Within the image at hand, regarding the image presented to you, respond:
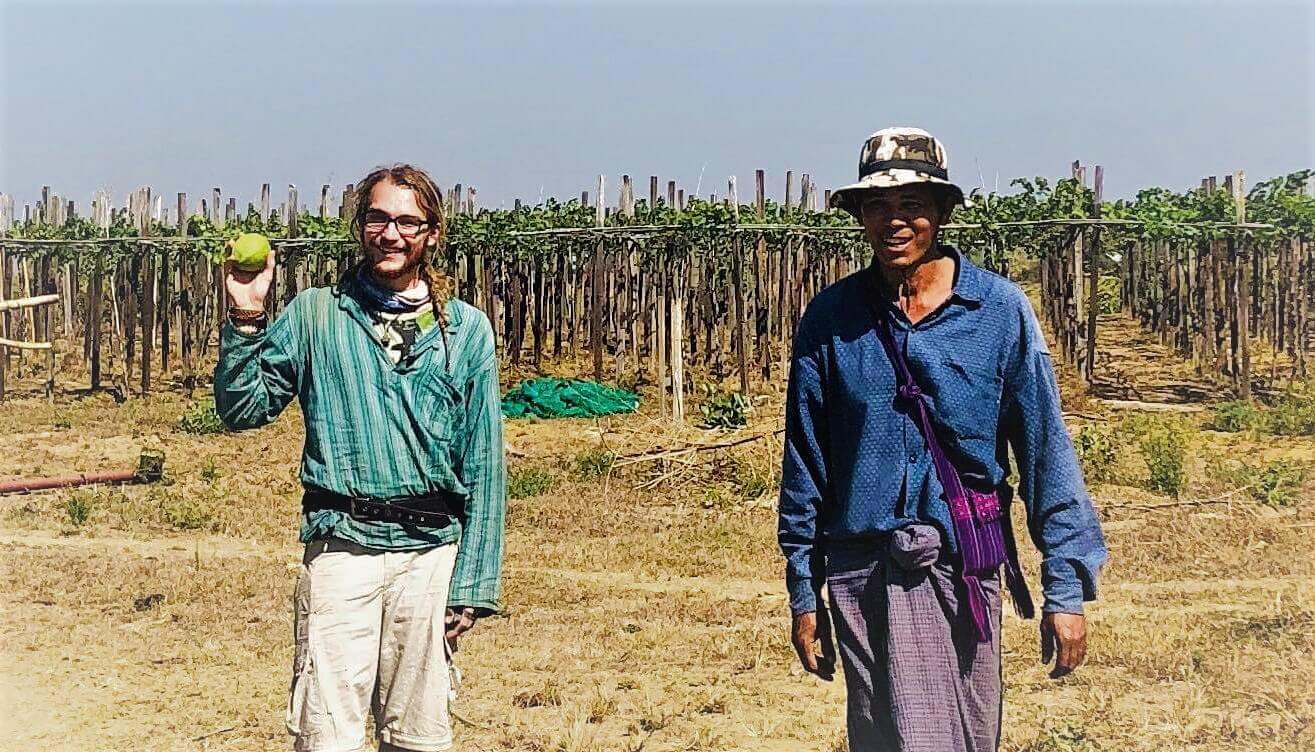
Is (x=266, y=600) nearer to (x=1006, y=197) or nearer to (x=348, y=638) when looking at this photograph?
(x=348, y=638)

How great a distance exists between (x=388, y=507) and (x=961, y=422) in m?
1.27

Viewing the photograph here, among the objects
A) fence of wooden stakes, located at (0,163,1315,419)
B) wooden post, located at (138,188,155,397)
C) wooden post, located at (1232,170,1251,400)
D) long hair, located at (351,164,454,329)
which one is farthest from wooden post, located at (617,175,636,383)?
long hair, located at (351,164,454,329)

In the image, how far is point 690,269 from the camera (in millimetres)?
15148

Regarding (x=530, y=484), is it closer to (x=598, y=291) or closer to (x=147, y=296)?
(x=598, y=291)

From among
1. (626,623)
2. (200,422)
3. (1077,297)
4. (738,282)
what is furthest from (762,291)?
(626,623)

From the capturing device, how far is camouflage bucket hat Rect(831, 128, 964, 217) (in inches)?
115

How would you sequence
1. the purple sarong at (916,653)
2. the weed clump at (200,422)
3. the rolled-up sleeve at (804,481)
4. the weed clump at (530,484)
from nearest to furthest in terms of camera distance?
the purple sarong at (916,653)
the rolled-up sleeve at (804,481)
the weed clump at (530,484)
the weed clump at (200,422)

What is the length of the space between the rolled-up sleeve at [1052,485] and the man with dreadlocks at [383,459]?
3.95ft

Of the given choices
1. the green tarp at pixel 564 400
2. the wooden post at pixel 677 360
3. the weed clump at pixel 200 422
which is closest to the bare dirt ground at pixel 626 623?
the weed clump at pixel 200 422

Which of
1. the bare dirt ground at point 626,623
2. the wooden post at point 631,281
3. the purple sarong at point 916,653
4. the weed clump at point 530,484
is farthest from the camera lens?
the wooden post at point 631,281

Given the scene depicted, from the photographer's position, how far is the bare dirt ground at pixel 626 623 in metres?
5.58

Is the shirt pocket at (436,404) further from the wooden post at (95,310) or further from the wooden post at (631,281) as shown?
the wooden post at (95,310)

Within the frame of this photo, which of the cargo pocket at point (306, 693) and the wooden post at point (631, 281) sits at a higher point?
the wooden post at point (631, 281)

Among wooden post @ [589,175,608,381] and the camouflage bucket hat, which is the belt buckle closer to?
the camouflage bucket hat
